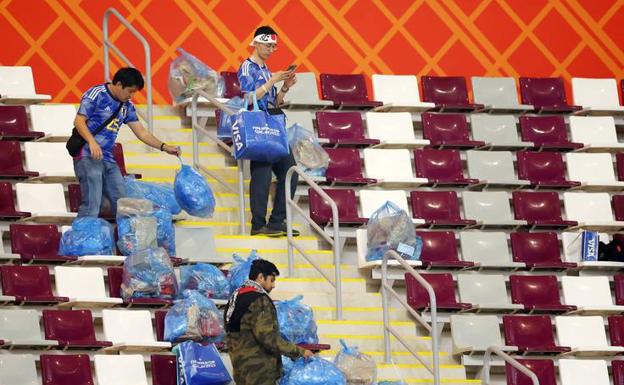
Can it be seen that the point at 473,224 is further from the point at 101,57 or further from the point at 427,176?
the point at 101,57

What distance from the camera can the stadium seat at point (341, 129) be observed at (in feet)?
36.2

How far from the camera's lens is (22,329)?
8.49m

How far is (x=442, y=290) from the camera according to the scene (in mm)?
9867

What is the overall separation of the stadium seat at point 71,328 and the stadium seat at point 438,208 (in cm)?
272

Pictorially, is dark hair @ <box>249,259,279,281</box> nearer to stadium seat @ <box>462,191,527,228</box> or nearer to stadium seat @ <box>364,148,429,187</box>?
stadium seat @ <box>364,148,429,187</box>

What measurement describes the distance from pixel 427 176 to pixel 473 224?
1.76 feet

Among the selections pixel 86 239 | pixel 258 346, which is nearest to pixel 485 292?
pixel 86 239

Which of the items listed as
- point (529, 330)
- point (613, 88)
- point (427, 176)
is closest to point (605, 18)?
point (613, 88)

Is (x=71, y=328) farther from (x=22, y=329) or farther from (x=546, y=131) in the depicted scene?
(x=546, y=131)

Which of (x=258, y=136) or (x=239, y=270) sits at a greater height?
(x=258, y=136)

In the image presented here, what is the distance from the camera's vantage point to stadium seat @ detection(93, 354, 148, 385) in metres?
8.33

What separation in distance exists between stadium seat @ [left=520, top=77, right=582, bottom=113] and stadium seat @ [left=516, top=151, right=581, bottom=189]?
774mm

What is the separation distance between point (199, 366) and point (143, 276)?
0.93m

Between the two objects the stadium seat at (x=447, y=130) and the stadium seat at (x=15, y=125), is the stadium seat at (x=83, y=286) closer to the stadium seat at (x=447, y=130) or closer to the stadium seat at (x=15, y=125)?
the stadium seat at (x=15, y=125)
